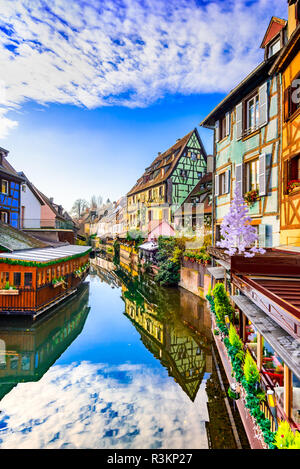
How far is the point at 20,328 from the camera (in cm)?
1234

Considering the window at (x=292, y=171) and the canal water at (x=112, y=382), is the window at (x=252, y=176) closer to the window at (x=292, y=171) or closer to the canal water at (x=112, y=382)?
the window at (x=292, y=171)

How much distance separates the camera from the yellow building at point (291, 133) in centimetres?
913

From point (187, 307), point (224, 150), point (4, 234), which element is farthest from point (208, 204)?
point (4, 234)

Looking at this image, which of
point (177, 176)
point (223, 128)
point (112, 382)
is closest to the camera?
point (112, 382)

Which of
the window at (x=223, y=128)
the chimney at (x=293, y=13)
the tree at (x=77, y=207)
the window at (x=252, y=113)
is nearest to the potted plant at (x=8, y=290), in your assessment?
the window at (x=252, y=113)

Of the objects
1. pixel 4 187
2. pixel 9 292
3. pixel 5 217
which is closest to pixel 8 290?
pixel 9 292

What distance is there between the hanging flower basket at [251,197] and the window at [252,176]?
0.34 m

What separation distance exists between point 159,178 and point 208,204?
12698 mm

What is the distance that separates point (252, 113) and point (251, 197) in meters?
4.12

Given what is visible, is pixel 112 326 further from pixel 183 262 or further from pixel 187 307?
pixel 183 262

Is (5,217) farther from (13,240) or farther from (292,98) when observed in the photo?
(292,98)

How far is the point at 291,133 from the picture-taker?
31.4 ft

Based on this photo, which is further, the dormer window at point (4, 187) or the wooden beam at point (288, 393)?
→ the dormer window at point (4, 187)

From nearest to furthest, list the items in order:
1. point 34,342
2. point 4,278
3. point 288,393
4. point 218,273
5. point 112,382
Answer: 1. point 288,393
2. point 112,382
3. point 34,342
4. point 218,273
5. point 4,278
